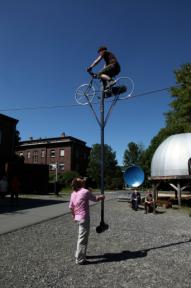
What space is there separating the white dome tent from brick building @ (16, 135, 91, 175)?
4359 cm

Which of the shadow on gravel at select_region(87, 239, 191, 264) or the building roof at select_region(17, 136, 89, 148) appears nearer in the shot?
the shadow on gravel at select_region(87, 239, 191, 264)

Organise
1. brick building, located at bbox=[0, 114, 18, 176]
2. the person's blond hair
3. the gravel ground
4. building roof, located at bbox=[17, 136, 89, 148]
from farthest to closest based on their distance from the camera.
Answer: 1. building roof, located at bbox=[17, 136, 89, 148]
2. brick building, located at bbox=[0, 114, 18, 176]
3. the person's blond hair
4. the gravel ground

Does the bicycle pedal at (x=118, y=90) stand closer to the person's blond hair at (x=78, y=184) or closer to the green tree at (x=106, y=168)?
the person's blond hair at (x=78, y=184)

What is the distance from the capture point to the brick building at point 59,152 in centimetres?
6744

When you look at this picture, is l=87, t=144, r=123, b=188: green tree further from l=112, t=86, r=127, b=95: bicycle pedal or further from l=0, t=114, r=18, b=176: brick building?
l=112, t=86, r=127, b=95: bicycle pedal

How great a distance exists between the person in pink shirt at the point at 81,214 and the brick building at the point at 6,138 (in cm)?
2823

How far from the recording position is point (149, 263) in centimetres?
682

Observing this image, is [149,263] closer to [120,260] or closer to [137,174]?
[120,260]

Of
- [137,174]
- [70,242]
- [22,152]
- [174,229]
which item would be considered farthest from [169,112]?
[22,152]

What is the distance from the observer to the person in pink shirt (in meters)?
6.75

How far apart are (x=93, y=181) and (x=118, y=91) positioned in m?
56.5

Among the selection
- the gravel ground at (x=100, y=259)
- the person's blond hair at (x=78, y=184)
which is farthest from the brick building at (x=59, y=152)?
the person's blond hair at (x=78, y=184)

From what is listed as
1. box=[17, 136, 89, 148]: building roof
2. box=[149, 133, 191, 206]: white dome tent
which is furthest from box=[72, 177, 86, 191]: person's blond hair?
box=[17, 136, 89, 148]: building roof

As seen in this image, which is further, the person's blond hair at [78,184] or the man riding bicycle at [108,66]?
the man riding bicycle at [108,66]
